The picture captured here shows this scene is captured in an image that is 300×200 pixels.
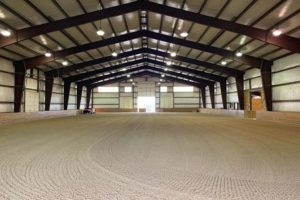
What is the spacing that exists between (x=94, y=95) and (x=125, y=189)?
128 feet

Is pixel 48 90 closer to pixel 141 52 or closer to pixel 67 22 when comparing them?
pixel 141 52

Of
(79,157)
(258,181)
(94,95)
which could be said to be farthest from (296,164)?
(94,95)

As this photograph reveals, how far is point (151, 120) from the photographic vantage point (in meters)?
19.1

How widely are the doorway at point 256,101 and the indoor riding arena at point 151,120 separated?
0.09 m

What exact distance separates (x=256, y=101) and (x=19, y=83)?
20.6 metres

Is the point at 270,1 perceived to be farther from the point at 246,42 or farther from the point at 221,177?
the point at 221,177

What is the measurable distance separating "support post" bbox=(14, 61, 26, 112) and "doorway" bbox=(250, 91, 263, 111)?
20.0 m

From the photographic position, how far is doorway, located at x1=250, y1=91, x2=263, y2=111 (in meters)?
24.2

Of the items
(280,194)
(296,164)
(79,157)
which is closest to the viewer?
(280,194)

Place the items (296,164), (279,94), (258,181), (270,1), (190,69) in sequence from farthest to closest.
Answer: (190,69)
(279,94)
(270,1)
(296,164)
(258,181)

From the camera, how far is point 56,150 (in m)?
6.55

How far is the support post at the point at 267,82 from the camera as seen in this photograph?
63.6 feet

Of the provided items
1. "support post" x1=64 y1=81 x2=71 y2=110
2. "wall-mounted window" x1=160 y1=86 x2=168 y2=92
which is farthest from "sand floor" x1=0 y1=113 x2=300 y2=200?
"wall-mounted window" x1=160 y1=86 x2=168 y2=92

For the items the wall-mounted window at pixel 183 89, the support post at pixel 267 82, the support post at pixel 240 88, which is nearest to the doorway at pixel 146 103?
the wall-mounted window at pixel 183 89
